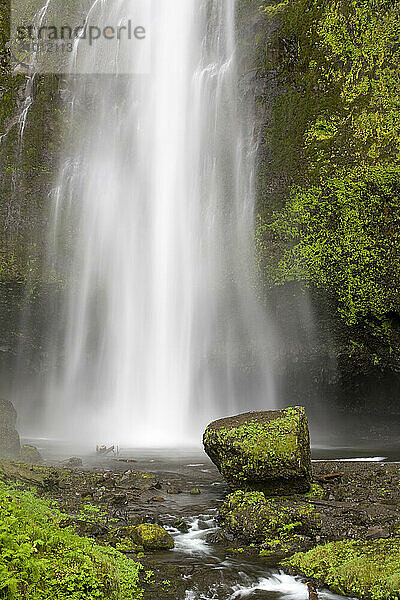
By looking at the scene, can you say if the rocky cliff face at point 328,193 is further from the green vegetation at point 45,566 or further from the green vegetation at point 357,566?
the green vegetation at point 45,566

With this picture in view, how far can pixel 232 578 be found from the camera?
6082 millimetres

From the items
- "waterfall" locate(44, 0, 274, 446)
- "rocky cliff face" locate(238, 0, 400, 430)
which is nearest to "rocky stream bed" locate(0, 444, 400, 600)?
"rocky cliff face" locate(238, 0, 400, 430)

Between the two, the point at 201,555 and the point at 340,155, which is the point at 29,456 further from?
the point at 340,155

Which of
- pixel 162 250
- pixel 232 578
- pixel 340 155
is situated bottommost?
pixel 232 578

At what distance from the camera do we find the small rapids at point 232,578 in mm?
5703

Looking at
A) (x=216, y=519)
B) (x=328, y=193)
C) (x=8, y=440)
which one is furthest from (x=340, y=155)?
(x=216, y=519)

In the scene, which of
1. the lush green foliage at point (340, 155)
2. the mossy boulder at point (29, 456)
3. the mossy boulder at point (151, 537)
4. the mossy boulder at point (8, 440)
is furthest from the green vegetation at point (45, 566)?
the lush green foliage at point (340, 155)

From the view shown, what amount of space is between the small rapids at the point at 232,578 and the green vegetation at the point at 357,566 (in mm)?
203

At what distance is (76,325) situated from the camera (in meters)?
24.2

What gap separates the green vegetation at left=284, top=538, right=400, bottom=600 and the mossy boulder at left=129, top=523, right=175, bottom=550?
4.98 ft

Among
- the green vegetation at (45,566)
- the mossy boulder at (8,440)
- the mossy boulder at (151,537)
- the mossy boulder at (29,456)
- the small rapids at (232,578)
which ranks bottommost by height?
the small rapids at (232,578)

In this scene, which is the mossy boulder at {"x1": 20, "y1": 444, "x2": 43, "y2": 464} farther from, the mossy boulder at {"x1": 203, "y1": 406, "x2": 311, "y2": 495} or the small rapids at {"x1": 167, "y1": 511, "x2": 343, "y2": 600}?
the small rapids at {"x1": 167, "y1": 511, "x2": 343, "y2": 600}

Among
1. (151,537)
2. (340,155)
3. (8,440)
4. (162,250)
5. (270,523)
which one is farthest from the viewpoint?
(162,250)

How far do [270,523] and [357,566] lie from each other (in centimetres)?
Result: 170
